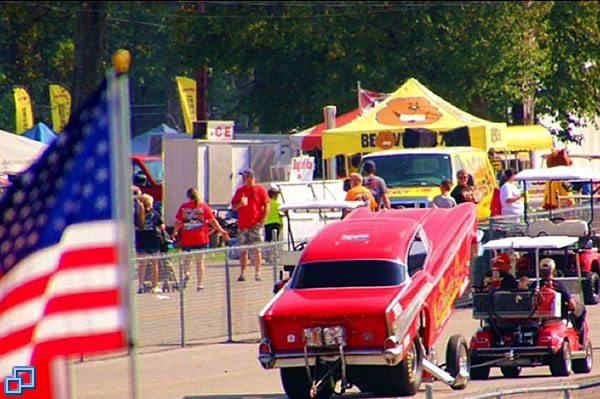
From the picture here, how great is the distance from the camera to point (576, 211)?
24.3 m

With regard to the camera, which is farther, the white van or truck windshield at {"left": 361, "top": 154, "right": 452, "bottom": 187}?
truck windshield at {"left": 361, "top": 154, "right": 452, "bottom": 187}

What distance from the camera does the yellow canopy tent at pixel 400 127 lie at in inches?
1152

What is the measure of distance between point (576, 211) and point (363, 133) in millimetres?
6105

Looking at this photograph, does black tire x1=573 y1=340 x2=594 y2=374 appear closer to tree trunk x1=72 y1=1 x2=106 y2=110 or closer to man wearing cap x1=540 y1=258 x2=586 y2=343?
man wearing cap x1=540 y1=258 x2=586 y2=343

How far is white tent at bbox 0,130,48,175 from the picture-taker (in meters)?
23.9

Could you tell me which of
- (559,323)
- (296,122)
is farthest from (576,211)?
(296,122)

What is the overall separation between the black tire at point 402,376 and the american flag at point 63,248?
8.35 m

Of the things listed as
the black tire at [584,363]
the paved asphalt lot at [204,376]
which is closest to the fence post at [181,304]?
the paved asphalt lot at [204,376]

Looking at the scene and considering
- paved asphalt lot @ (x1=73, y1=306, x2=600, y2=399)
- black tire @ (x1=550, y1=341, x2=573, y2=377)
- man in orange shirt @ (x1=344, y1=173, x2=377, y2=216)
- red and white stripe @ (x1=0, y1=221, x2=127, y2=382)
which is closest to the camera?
red and white stripe @ (x1=0, y1=221, x2=127, y2=382)

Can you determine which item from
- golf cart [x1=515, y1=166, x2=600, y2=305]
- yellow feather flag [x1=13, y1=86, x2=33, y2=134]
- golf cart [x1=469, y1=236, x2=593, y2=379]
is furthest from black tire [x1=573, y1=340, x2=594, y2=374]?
yellow feather flag [x1=13, y1=86, x2=33, y2=134]

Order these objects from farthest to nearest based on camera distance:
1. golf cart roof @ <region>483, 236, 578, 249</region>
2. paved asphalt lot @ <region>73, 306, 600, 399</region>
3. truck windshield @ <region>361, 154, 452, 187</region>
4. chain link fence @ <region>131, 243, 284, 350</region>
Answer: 1. truck windshield @ <region>361, 154, 452, 187</region>
2. chain link fence @ <region>131, 243, 284, 350</region>
3. golf cart roof @ <region>483, 236, 578, 249</region>
4. paved asphalt lot @ <region>73, 306, 600, 399</region>

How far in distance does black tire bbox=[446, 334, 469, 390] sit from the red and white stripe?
30.1ft

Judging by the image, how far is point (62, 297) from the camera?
6.41 metres

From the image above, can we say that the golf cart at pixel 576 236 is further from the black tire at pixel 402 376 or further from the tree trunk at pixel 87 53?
the tree trunk at pixel 87 53
